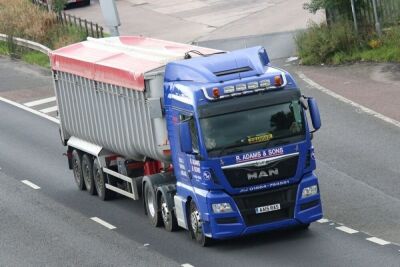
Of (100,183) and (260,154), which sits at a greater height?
(260,154)

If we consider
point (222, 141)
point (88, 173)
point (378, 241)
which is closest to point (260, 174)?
point (222, 141)

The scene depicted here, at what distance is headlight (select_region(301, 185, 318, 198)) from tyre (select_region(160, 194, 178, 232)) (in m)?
2.62

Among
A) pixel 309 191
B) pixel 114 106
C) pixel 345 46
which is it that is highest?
pixel 114 106

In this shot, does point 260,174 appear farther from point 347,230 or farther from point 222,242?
point 347,230

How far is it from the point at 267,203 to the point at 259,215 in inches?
9.1

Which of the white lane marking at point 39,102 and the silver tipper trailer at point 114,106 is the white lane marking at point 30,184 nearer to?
the silver tipper trailer at point 114,106

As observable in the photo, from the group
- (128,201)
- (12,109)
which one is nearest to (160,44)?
(128,201)

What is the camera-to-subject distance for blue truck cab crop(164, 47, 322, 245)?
1855 cm

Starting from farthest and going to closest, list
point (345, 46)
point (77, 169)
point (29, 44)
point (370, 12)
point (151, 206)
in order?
point (29, 44) < point (370, 12) < point (345, 46) < point (77, 169) < point (151, 206)

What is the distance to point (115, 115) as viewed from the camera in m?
22.4

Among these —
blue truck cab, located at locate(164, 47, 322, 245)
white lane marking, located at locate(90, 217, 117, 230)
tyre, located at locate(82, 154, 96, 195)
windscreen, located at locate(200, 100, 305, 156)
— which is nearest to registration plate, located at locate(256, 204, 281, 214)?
blue truck cab, located at locate(164, 47, 322, 245)

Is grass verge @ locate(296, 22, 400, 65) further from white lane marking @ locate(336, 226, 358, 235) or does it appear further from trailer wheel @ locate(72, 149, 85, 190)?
white lane marking @ locate(336, 226, 358, 235)

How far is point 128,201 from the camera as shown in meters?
24.0

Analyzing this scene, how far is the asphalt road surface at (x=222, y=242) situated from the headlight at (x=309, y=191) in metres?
0.74
